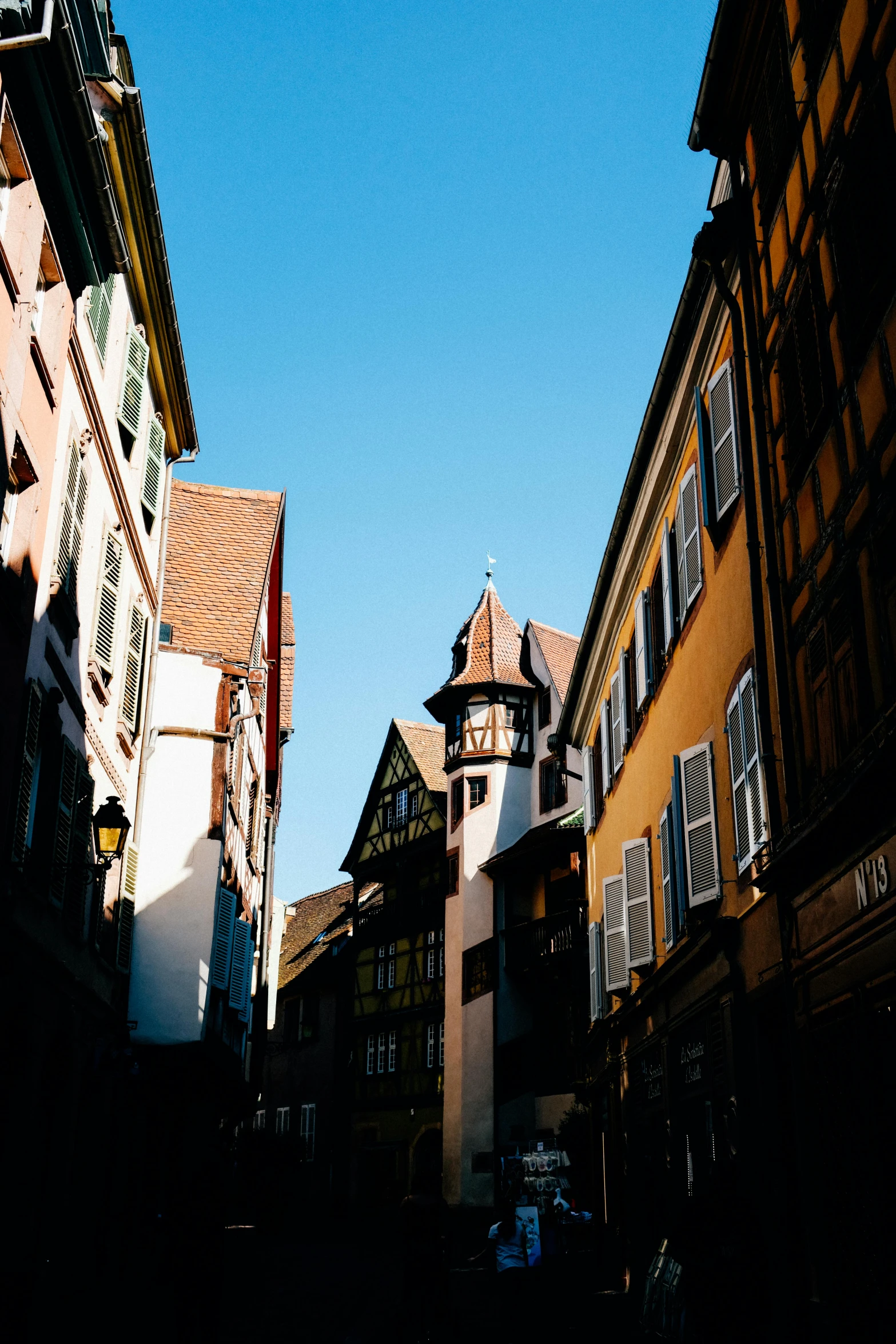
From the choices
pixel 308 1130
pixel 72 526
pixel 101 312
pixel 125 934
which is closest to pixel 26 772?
pixel 72 526

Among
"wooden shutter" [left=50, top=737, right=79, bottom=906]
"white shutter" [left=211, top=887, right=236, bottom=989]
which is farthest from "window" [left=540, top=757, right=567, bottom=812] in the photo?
"wooden shutter" [left=50, top=737, right=79, bottom=906]

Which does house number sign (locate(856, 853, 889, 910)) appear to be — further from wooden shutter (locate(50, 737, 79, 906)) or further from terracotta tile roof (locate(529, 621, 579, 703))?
terracotta tile roof (locate(529, 621, 579, 703))

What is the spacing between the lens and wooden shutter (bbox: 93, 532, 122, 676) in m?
15.7

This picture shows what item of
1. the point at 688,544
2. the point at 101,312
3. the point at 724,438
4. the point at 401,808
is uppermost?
the point at 401,808

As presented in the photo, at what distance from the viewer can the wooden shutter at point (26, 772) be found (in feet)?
37.5

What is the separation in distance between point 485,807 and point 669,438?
2712cm

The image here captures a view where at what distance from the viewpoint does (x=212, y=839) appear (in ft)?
73.3

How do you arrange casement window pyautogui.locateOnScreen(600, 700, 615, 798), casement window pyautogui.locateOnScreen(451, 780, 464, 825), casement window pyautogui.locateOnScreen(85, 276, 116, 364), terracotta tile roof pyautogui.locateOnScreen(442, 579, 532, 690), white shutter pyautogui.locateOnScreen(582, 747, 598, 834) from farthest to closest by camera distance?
terracotta tile roof pyautogui.locateOnScreen(442, 579, 532, 690), casement window pyautogui.locateOnScreen(451, 780, 464, 825), white shutter pyautogui.locateOnScreen(582, 747, 598, 834), casement window pyautogui.locateOnScreen(600, 700, 615, 798), casement window pyautogui.locateOnScreen(85, 276, 116, 364)

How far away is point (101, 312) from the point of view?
15.4 m

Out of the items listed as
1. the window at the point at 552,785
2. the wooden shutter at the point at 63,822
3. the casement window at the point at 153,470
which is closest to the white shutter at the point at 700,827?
the wooden shutter at the point at 63,822

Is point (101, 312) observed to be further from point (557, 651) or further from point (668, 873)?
point (557, 651)

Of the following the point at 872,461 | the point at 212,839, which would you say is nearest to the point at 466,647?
the point at 212,839

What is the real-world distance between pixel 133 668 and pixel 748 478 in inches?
400

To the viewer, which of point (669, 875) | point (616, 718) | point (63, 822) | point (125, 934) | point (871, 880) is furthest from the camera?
point (616, 718)
